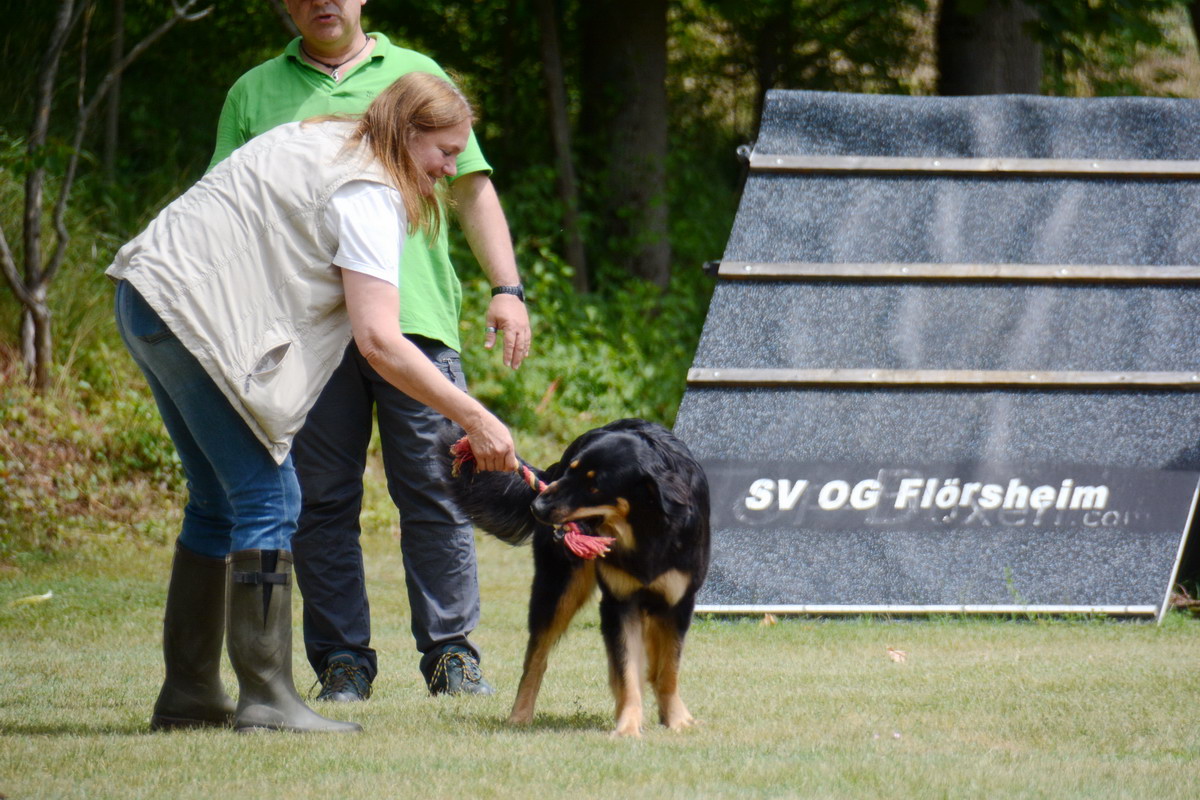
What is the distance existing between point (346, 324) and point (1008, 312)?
11.4 feet

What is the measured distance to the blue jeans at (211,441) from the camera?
10.4 ft

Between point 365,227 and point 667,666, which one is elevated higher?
point 365,227

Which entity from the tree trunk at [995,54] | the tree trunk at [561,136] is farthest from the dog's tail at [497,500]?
Result: the tree trunk at [561,136]

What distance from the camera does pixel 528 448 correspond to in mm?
9797

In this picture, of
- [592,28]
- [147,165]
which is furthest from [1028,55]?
[147,165]

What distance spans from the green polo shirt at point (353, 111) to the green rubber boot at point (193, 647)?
0.99 meters

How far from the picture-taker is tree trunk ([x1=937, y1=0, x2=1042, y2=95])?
34.2ft

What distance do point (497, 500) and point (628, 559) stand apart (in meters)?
0.50

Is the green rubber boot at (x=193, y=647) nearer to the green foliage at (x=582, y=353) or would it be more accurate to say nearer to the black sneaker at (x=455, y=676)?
the black sneaker at (x=455, y=676)

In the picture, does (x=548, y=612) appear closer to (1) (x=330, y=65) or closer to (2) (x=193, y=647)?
(2) (x=193, y=647)

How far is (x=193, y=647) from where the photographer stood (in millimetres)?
3537

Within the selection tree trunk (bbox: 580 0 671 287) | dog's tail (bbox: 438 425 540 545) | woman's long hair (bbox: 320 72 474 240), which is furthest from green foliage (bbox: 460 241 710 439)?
woman's long hair (bbox: 320 72 474 240)

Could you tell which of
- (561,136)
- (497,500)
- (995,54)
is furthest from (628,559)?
(561,136)

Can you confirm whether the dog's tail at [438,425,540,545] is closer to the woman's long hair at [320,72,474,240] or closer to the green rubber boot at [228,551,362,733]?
the green rubber boot at [228,551,362,733]
